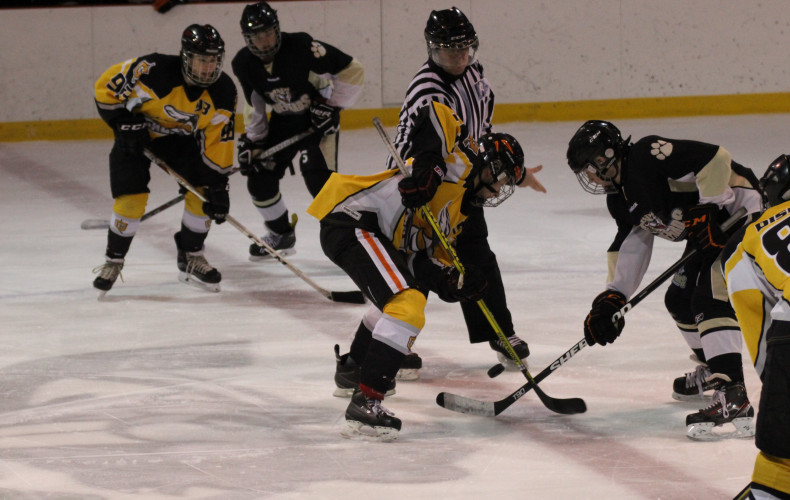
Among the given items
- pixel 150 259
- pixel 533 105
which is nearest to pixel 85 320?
pixel 150 259

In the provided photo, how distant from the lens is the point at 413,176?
3.21m

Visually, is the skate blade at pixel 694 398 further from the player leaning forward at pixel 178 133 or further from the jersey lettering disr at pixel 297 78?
the jersey lettering disr at pixel 297 78

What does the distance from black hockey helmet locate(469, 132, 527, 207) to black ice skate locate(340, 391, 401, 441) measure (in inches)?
25.3

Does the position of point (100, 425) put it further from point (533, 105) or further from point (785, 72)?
point (785, 72)

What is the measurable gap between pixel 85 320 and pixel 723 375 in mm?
2438

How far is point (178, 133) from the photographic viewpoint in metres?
4.93

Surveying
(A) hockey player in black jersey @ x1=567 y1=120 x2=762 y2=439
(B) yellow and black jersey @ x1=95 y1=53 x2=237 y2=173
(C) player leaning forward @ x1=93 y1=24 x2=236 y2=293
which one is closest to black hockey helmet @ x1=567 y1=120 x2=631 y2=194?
(A) hockey player in black jersey @ x1=567 y1=120 x2=762 y2=439

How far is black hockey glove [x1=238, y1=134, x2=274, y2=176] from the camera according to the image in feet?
18.2

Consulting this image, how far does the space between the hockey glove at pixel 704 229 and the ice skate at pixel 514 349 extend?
0.81 meters

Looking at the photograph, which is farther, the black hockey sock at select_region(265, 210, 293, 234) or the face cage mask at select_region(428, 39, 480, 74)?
the black hockey sock at select_region(265, 210, 293, 234)

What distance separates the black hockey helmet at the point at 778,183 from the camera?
7.20ft

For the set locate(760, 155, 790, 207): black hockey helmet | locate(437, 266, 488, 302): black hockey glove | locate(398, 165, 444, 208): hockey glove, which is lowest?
locate(437, 266, 488, 302): black hockey glove

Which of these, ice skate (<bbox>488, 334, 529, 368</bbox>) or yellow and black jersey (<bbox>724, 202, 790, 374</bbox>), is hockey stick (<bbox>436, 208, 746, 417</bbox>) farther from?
yellow and black jersey (<bbox>724, 202, 790, 374</bbox>)

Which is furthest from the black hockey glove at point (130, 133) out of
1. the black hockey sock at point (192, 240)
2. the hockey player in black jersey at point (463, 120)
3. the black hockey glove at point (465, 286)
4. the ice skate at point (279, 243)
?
the black hockey glove at point (465, 286)
